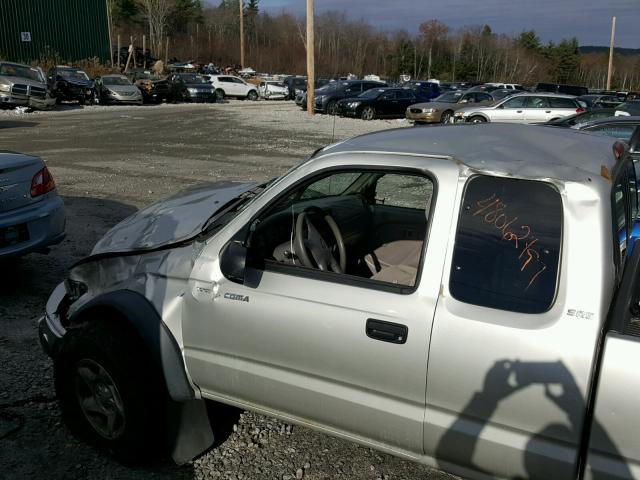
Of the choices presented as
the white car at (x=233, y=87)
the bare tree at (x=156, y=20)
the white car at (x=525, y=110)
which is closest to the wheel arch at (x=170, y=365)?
the white car at (x=525, y=110)

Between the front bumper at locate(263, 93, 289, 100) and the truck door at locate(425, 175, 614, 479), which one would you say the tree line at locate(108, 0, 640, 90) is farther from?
the truck door at locate(425, 175, 614, 479)

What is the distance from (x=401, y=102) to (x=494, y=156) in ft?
86.2

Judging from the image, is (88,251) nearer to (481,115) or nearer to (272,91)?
(481,115)

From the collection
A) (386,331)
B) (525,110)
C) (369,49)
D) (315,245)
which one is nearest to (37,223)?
(315,245)

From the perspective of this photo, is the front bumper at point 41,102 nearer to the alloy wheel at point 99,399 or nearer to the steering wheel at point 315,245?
the alloy wheel at point 99,399

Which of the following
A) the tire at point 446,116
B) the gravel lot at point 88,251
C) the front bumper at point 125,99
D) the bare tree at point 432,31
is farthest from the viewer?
the bare tree at point 432,31

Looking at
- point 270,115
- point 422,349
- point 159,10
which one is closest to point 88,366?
point 422,349

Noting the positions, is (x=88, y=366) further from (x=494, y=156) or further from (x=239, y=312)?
(x=494, y=156)

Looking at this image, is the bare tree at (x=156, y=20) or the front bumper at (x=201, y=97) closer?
the front bumper at (x=201, y=97)

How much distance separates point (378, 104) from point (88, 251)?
21986 millimetres

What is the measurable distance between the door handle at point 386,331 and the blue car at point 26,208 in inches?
147

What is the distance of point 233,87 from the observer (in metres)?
40.9

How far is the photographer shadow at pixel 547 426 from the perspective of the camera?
208 centimetres

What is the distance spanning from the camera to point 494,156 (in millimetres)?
2449
